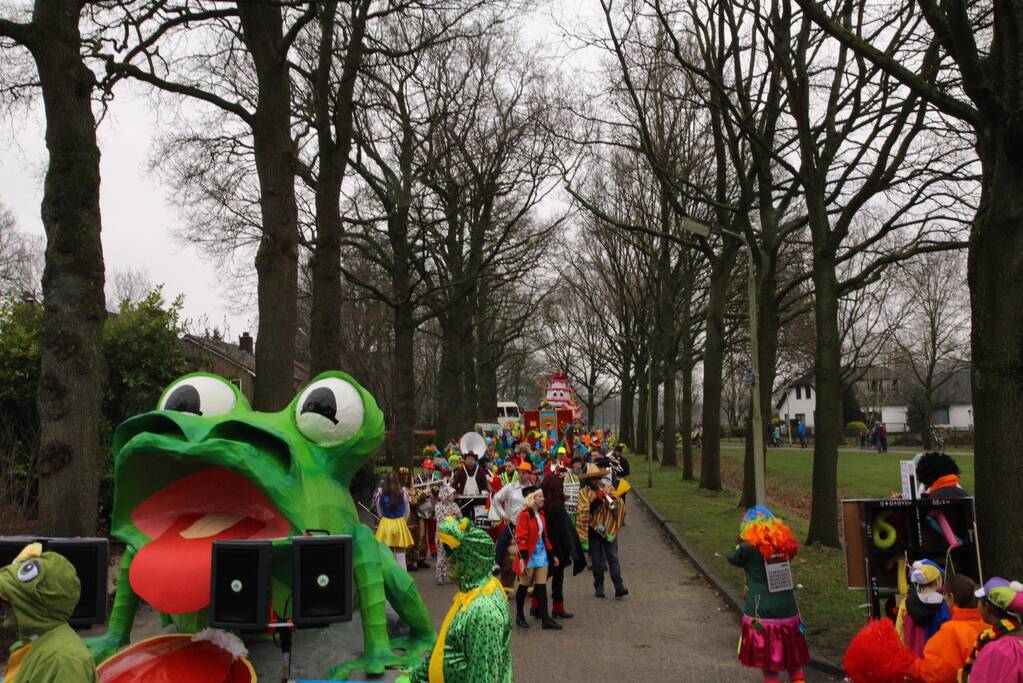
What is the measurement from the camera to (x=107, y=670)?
487 centimetres

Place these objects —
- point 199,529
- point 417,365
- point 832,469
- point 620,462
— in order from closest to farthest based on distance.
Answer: point 199,529
point 832,469
point 620,462
point 417,365

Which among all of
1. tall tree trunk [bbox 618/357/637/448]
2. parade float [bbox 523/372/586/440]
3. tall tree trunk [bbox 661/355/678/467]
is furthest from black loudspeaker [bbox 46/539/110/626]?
tall tree trunk [bbox 618/357/637/448]

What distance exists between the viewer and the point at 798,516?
22.9 metres

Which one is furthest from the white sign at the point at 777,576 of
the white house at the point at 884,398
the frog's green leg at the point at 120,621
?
the white house at the point at 884,398

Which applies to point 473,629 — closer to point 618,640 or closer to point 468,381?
point 618,640

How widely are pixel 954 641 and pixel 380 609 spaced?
354 centimetres

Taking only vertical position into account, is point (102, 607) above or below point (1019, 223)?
below

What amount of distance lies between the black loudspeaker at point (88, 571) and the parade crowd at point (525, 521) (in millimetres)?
4124

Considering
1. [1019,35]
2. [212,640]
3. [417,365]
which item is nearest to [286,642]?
[212,640]

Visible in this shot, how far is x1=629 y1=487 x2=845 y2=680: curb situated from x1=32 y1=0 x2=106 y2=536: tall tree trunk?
7081mm

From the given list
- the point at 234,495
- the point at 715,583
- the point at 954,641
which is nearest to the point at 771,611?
the point at 954,641

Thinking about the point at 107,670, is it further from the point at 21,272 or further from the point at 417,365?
the point at 417,365

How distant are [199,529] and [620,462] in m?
12.0

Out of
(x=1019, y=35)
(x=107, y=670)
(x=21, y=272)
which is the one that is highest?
(x=21, y=272)
